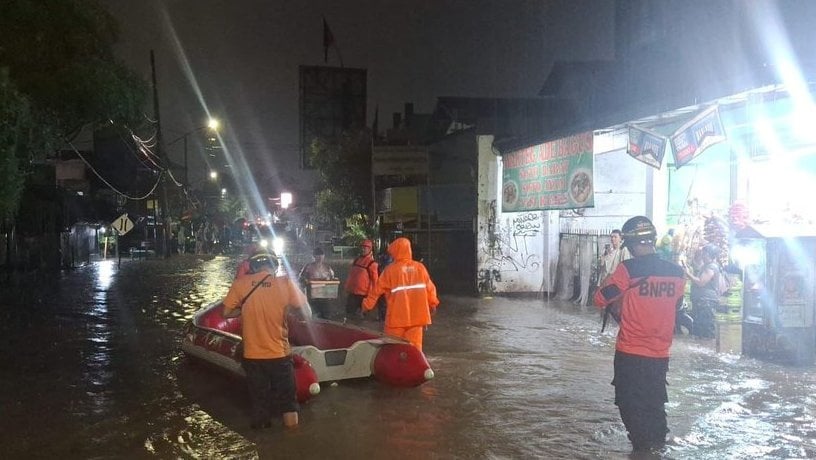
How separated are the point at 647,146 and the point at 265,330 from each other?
7920 mm

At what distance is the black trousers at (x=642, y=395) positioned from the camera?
530cm

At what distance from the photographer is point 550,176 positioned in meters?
15.4

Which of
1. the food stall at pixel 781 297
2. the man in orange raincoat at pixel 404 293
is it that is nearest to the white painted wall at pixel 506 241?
the food stall at pixel 781 297

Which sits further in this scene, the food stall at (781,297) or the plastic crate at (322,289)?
the plastic crate at (322,289)

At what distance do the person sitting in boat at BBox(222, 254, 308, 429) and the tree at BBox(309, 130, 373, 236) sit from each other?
104 feet

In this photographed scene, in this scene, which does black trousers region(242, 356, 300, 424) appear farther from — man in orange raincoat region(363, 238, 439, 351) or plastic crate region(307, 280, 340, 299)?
plastic crate region(307, 280, 340, 299)

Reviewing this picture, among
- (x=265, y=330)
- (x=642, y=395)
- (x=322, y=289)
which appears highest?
(x=265, y=330)

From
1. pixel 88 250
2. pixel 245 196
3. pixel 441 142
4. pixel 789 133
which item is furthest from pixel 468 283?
pixel 245 196

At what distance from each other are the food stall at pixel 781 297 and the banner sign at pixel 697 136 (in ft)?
4.60

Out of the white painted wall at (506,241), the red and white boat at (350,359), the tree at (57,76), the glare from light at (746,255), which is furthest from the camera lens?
the white painted wall at (506,241)

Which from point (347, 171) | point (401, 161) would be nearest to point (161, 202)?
point (347, 171)

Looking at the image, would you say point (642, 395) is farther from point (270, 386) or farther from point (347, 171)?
point (347, 171)

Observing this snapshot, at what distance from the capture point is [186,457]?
5.96 metres

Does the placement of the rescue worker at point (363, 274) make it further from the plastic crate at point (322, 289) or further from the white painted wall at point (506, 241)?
the white painted wall at point (506, 241)
